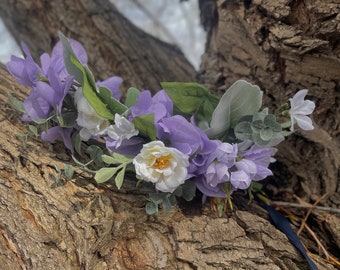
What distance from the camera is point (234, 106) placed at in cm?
65

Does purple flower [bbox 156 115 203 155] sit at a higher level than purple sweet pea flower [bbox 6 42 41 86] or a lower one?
lower

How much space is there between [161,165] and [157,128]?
0.06m

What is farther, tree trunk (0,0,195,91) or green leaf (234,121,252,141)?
tree trunk (0,0,195,91)

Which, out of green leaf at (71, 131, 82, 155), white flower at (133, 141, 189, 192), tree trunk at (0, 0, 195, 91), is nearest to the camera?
white flower at (133, 141, 189, 192)

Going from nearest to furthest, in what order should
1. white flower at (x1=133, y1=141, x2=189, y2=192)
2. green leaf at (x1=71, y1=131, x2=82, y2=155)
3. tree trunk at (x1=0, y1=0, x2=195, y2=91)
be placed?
white flower at (x1=133, y1=141, x2=189, y2=192) → green leaf at (x1=71, y1=131, x2=82, y2=155) → tree trunk at (x1=0, y1=0, x2=195, y2=91)

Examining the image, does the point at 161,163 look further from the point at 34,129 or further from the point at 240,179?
the point at 34,129

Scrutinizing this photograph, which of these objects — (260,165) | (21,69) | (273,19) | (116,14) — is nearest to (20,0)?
(116,14)

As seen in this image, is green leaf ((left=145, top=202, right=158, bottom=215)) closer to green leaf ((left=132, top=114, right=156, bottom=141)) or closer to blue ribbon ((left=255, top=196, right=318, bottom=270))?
green leaf ((left=132, top=114, right=156, bottom=141))

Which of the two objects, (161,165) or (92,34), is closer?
(161,165)

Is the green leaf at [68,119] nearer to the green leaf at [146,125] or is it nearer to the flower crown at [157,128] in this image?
the flower crown at [157,128]

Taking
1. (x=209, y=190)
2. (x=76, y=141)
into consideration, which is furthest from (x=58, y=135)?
(x=209, y=190)

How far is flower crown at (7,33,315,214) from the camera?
598 mm

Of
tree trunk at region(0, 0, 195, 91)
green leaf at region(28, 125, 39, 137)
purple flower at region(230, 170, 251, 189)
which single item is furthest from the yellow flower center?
tree trunk at region(0, 0, 195, 91)

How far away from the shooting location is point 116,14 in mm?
1241
